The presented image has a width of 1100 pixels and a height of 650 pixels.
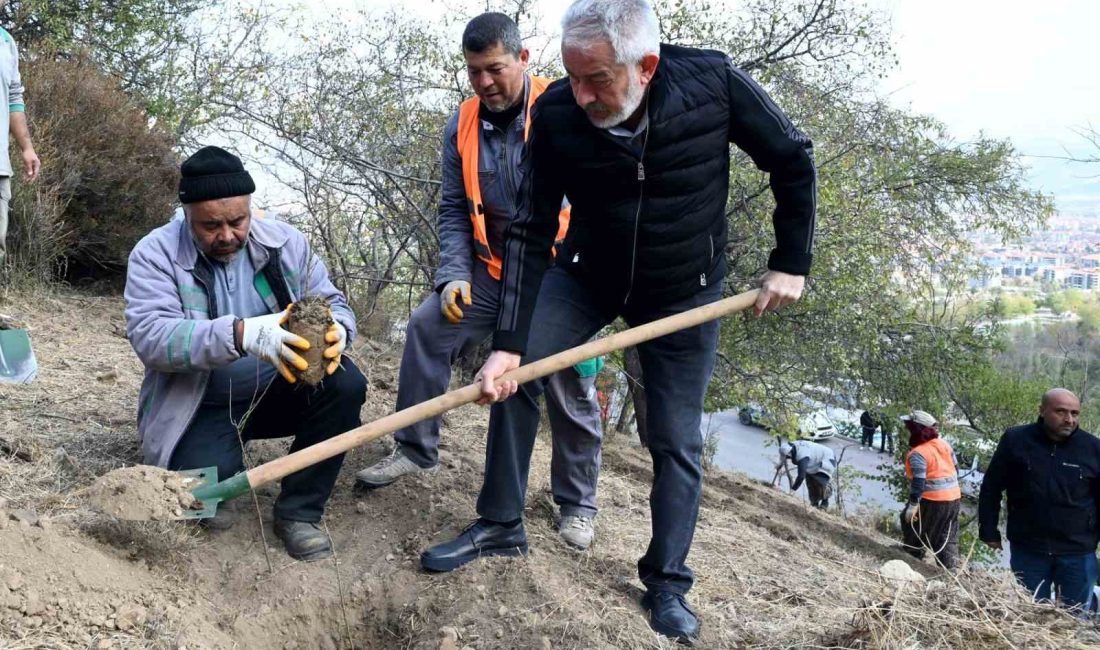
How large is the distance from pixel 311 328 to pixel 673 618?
1.54 m

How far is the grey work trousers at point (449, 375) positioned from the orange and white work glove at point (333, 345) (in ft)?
2.00

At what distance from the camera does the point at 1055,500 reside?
243 inches

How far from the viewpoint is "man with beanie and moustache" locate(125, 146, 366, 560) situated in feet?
10.1

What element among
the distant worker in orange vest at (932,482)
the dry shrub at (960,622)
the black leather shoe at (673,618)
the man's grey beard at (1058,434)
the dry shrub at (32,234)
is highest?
the dry shrub at (32,234)

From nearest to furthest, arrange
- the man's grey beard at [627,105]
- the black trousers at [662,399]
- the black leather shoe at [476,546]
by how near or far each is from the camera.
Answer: the man's grey beard at [627,105]
the black trousers at [662,399]
the black leather shoe at [476,546]

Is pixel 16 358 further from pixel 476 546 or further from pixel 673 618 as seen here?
pixel 673 618

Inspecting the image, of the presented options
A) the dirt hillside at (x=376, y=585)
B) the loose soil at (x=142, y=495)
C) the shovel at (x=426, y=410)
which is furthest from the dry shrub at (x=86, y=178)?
the shovel at (x=426, y=410)

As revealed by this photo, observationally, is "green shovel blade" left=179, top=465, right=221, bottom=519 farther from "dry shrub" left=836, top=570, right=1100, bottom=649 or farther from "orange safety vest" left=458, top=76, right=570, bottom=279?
"dry shrub" left=836, top=570, right=1100, bottom=649

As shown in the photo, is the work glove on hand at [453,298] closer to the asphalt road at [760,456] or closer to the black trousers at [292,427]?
the black trousers at [292,427]

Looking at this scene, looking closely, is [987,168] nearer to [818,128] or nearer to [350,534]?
[818,128]

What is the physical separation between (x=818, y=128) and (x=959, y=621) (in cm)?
754

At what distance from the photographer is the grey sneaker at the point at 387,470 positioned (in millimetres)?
3883

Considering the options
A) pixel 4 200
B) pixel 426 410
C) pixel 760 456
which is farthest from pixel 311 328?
pixel 760 456

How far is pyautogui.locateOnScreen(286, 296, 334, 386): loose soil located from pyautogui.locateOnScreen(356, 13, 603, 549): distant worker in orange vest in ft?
2.19
